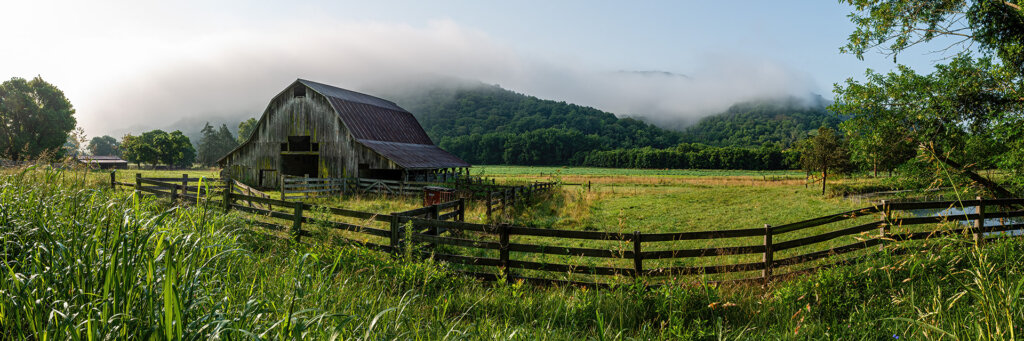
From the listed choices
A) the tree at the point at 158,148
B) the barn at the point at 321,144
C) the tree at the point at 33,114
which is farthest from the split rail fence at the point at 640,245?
the tree at the point at 158,148

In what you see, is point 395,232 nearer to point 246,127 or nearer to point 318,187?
point 318,187

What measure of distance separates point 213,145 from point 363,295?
113 meters

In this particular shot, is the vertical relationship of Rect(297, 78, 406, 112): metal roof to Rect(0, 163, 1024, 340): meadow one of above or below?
above

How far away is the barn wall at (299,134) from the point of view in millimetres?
25109

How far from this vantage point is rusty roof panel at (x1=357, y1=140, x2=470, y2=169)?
2412cm

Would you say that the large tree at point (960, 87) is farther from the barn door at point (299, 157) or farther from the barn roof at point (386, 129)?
the barn door at point (299, 157)

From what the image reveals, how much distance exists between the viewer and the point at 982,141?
11.3 metres

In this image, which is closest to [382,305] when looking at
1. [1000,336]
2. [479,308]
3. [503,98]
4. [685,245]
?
[479,308]

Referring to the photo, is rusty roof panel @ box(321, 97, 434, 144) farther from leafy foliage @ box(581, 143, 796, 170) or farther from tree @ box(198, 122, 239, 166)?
leafy foliage @ box(581, 143, 796, 170)

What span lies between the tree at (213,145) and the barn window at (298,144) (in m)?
83.4

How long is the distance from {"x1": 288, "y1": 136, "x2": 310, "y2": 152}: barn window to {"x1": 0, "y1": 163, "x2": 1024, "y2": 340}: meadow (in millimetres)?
20801

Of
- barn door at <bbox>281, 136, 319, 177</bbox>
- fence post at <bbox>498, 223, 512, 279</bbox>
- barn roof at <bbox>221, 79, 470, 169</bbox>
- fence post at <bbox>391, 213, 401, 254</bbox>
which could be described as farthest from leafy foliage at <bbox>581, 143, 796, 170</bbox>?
fence post at <bbox>391, 213, 401, 254</bbox>

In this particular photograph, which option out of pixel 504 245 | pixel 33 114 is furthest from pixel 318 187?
pixel 33 114

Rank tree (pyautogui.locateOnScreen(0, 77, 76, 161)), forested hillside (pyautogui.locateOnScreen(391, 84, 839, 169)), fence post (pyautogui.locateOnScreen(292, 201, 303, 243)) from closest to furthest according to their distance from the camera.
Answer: fence post (pyautogui.locateOnScreen(292, 201, 303, 243)) < tree (pyautogui.locateOnScreen(0, 77, 76, 161)) < forested hillside (pyautogui.locateOnScreen(391, 84, 839, 169))
